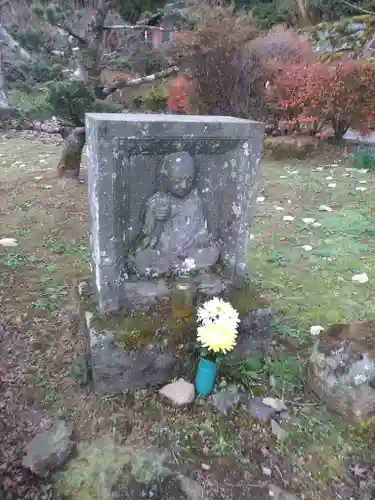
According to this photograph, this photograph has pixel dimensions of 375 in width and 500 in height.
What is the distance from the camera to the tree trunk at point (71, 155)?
18.9 ft

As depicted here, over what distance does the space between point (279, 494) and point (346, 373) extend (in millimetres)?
685

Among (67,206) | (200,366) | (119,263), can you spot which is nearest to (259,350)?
(200,366)

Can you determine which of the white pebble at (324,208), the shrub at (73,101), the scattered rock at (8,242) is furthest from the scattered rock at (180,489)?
the shrub at (73,101)

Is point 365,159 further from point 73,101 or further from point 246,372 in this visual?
point 246,372

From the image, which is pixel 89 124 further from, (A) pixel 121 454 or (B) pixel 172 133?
(A) pixel 121 454

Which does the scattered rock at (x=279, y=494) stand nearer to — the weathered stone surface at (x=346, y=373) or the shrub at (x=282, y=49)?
the weathered stone surface at (x=346, y=373)

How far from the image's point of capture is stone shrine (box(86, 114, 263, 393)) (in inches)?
85.7

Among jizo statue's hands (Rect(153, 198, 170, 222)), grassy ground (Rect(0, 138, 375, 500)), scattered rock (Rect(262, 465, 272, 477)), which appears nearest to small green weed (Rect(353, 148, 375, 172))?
grassy ground (Rect(0, 138, 375, 500))

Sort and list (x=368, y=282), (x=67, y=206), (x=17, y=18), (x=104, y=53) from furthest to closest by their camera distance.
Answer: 1. (x=17, y=18)
2. (x=104, y=53)
3. (x=67, y=206)
4. (x=368, y=282)

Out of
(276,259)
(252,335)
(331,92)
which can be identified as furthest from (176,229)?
(331,92)

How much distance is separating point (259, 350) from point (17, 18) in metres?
11.5

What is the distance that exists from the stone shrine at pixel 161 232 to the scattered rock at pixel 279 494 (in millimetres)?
761

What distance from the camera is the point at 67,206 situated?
5.09 meters

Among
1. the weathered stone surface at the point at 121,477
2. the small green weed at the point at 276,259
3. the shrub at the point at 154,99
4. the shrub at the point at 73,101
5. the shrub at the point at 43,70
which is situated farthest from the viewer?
the shrub at the point at 154,99
